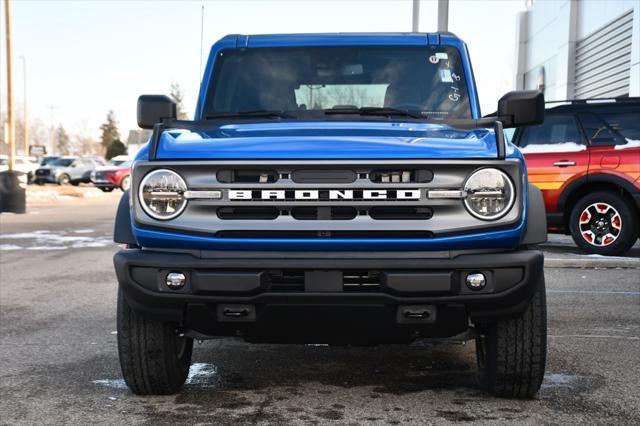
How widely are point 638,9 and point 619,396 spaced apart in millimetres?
16968

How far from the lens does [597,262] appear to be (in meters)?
9.70

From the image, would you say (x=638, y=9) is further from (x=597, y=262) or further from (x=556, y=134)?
(x=597, y=262)

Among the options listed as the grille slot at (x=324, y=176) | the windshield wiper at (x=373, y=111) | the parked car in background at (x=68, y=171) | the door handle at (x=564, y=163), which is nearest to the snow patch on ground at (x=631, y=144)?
the door handle at (x=564, y=163)

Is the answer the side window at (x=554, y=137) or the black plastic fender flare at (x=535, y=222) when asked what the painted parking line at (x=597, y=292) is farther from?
the black plastic fender flare at (x=535, y=222)

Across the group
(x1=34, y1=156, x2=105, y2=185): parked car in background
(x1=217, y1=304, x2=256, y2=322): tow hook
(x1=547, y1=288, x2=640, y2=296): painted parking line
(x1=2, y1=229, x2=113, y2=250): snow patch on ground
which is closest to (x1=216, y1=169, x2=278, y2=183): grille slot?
(x1=217, y1=304, x2=256, y2=322): tow hook

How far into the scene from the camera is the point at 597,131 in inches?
409

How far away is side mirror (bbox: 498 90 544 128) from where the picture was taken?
437cm

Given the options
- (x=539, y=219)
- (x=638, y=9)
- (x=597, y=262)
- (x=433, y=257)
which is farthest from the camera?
(x=638, y=9)

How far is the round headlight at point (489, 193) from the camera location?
3.61m

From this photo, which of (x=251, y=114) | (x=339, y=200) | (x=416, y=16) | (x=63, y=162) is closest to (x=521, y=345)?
(x=339, y=200)

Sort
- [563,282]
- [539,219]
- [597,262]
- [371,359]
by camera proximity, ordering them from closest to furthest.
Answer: [539,219] < [371,359] < [563,282] < [597,262]

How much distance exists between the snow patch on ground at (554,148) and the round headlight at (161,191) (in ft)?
25.0

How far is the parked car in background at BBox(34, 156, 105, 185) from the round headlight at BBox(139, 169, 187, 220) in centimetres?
3908

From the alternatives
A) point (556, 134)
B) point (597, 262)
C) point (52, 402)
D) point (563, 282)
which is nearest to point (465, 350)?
point (52, 402)
